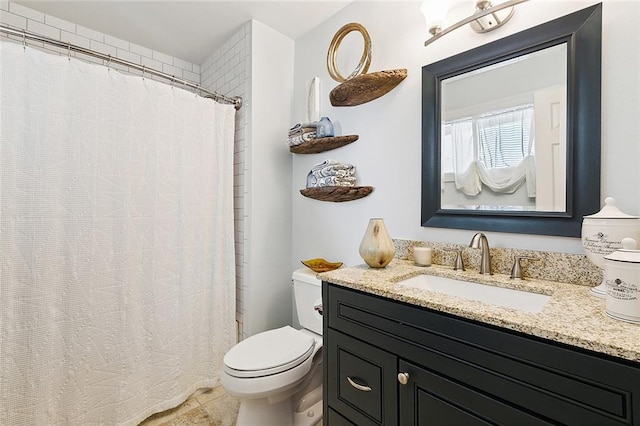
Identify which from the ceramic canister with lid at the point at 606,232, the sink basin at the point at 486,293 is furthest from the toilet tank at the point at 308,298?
the ceramic canister with lid at the point at 606,232

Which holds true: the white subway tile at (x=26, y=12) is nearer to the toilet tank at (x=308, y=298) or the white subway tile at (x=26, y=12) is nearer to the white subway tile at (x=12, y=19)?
the white subway tile at (x=12, y=19)

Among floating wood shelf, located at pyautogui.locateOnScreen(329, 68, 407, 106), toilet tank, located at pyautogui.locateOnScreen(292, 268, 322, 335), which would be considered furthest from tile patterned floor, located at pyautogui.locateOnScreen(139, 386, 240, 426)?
floating wood shelf, located at pyautogui.locateOnScreen(329, 68, 407, 106)

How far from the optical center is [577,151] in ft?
3.39

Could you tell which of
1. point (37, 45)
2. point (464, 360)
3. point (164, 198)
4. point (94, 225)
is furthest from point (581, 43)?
point (37, 45)

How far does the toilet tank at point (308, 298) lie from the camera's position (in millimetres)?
1655

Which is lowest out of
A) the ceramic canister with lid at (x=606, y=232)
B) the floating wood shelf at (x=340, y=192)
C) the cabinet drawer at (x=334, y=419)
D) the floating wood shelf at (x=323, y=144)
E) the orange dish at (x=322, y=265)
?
the cabinet drawer at (x=334, y=419)

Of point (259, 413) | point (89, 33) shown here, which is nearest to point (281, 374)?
point (259, 413)

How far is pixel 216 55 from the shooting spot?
231cm

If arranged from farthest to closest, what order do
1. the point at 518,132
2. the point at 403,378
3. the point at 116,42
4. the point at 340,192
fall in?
the point at 116,42, the point at 340,192, the point at 518,132, the point at 403,378

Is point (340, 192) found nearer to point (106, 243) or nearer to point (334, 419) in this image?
point (334, 419)

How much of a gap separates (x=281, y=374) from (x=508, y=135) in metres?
1.38

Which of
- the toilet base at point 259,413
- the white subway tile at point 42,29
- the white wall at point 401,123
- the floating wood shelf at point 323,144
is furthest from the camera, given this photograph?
the white subway tile at point 42,29

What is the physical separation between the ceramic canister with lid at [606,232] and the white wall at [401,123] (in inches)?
5.2

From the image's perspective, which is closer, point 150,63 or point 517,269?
point 517,269
